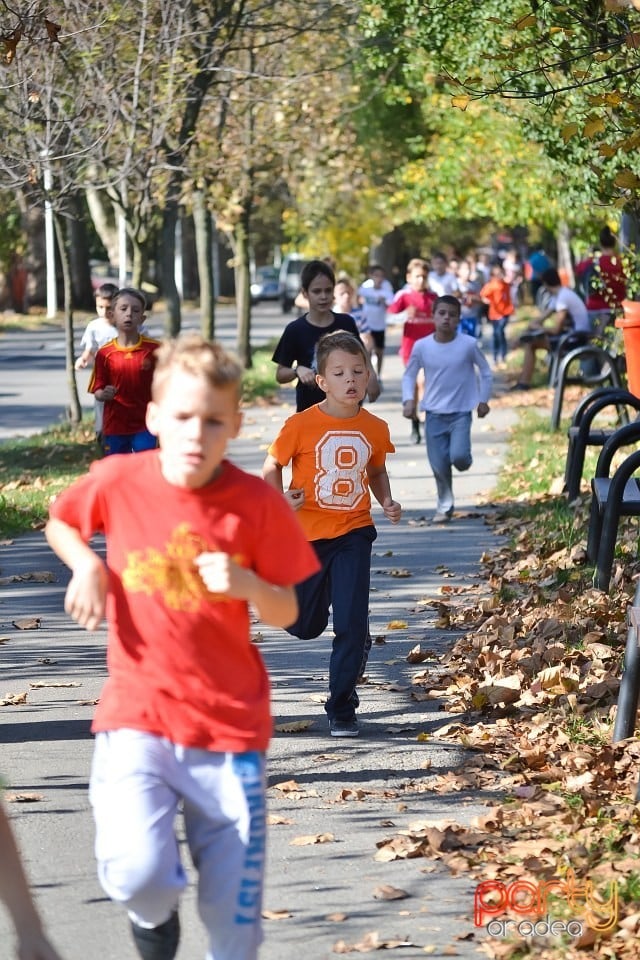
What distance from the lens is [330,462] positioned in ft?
23.2

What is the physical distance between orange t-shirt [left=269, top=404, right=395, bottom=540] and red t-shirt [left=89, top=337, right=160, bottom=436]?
442 cm

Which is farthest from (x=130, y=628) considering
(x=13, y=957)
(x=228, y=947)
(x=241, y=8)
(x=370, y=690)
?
(x=241, y=8)

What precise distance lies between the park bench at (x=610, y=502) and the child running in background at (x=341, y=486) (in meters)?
1.75

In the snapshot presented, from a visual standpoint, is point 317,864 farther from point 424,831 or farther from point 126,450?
point 126,450

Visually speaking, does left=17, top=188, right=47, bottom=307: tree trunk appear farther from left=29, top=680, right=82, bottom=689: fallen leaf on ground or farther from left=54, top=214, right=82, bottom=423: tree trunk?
left=29, top=680, right=82, bottom=689: fallen leaf on ground

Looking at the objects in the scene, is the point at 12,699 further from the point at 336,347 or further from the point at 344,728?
the point at 336,347

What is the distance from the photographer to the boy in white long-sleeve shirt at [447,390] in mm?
12914

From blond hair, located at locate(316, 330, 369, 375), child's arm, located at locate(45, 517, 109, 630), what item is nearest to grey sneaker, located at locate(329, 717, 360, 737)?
blond hair, located at locate(316, 330, 369, 375)

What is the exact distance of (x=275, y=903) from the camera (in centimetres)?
509

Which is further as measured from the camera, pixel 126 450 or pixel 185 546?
pixel 126 450

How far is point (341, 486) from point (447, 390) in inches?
234

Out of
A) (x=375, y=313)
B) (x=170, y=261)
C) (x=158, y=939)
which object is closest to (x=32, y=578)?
(x=158, y=939)

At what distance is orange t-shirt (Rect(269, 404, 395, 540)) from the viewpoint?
706 cm

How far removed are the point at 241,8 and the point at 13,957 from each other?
15907 mm
